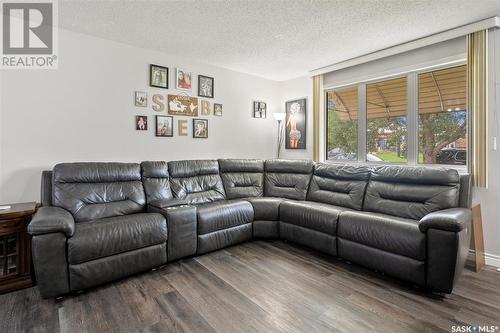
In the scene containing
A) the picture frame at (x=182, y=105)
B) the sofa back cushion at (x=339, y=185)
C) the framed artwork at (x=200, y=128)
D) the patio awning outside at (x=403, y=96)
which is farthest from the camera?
the framed artwork at (x=200, y=128)

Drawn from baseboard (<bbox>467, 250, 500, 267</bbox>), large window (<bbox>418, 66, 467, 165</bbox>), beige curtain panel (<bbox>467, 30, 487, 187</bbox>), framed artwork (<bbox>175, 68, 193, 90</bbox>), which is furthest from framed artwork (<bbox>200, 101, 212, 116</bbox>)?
baseboard (<bbox>467, 250, 500, 267</bbox>)

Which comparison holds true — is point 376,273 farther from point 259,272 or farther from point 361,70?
point 361,70

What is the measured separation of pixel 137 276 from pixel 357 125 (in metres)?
3.49

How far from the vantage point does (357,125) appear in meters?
3.90

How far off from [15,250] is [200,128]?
2.50 meters

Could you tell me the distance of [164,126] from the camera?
3559mm

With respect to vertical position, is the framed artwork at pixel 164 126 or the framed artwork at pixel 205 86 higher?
the framed artwork at pixel 205 86

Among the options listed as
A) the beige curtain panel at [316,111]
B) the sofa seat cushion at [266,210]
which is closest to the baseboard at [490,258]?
the sofa seat cushion at [266,210]

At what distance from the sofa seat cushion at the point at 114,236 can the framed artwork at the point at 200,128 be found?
1653mm

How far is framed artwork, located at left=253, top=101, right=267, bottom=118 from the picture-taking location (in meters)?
4.66

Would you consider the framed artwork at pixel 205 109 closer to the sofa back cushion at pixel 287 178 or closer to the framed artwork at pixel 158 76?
the framed artwork at pixel 158 76

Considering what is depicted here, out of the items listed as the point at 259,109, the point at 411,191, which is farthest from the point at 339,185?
the point at 259,109

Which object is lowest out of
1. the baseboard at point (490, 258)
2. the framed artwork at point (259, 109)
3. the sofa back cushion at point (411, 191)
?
the baseboard at point (490, 258)

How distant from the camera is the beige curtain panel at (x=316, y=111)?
4.19 m
